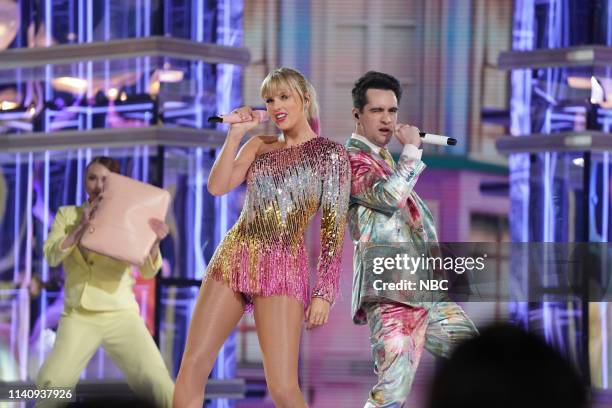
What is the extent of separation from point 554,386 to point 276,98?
255cm

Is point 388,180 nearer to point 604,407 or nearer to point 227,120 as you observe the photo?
point 227,120

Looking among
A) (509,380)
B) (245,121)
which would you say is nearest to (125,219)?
(245,121)

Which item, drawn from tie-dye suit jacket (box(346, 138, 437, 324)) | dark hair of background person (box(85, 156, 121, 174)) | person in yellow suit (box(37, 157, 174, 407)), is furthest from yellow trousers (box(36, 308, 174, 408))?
tie-dye suit jacket (box(346, 138, 437, 324))

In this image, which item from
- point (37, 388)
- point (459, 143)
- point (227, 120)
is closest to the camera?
point (227, 120)

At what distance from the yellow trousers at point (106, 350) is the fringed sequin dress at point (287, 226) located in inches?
51.9

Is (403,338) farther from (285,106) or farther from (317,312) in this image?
(285,106)

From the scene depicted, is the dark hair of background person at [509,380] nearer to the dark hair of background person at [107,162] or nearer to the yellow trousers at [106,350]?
the yellow trousers at [106,350]

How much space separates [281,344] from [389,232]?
0.63 m

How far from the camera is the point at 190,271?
518cm

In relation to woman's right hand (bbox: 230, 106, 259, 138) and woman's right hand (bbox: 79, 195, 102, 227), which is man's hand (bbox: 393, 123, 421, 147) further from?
woman's right hand (bbox: 79, 195, 102, 227)

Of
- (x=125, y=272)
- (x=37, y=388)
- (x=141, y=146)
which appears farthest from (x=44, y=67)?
(x=37, y=388)

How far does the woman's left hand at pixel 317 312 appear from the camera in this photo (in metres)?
3.50

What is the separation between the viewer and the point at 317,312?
3.50 metres

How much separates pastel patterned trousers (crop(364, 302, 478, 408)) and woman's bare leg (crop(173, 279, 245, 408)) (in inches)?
21.1
